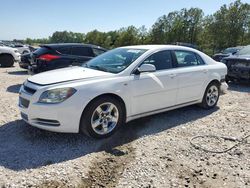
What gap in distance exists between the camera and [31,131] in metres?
4.90

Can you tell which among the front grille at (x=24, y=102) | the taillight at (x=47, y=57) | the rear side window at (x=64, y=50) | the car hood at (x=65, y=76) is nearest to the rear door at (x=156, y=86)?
the car hood at (x=65, y=76)

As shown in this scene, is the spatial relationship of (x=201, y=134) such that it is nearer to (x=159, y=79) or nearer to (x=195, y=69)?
(x=159, y=79)

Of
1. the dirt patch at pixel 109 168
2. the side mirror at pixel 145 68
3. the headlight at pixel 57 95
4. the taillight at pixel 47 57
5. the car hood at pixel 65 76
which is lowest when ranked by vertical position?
the dirt patch at pixel 109 168

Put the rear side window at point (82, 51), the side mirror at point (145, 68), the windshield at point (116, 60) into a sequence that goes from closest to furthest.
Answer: the side mirror at point (145, 68), the windshield at point (116, 60), the rear side window at point (82, 51)

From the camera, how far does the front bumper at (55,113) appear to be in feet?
13.8

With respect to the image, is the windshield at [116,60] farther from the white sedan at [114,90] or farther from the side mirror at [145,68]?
the side mirror at [145,68]

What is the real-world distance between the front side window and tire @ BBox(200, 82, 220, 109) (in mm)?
1417

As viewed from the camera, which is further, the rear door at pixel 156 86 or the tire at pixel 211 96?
the tire at pixel 211 96

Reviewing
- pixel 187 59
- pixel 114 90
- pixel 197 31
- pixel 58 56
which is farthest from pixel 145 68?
pixel 197 31

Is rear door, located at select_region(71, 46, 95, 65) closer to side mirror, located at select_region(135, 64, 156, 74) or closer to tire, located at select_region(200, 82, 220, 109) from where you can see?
tire, located at select_region(200, 82, 220, 109)

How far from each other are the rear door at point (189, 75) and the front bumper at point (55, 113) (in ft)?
7.52

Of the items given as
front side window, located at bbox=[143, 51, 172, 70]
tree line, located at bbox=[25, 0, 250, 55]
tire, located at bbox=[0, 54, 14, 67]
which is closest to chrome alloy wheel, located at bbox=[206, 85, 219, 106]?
front side window, located at bbox=[143, 51, 172, 70]

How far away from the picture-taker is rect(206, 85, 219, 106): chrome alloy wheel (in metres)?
6.55

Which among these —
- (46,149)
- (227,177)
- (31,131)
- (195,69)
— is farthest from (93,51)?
(227,177)
